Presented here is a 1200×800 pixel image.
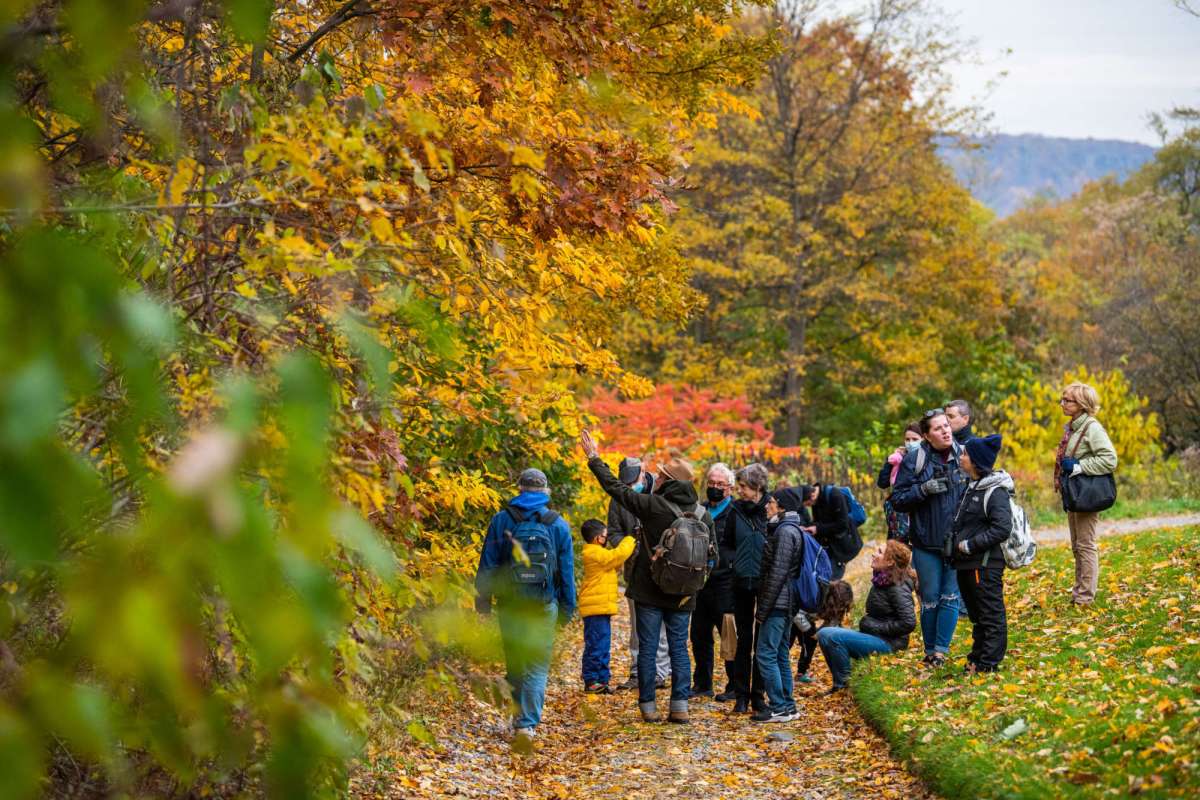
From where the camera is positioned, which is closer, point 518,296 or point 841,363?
point 518,296

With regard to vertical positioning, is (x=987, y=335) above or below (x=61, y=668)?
above

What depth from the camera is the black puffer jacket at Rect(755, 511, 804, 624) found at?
8.53 meters

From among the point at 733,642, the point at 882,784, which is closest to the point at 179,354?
the point at 882,784

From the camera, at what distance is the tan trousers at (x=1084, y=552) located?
31.3 feet

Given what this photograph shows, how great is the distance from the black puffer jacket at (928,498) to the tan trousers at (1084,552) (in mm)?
1383

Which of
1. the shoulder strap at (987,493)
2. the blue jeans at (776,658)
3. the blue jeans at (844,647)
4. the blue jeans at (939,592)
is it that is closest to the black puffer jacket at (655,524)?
the blue jeans at (776,658)

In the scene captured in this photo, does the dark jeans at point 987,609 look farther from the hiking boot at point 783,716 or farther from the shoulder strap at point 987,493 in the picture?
the hiking boot at point 783,716

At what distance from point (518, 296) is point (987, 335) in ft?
75.1

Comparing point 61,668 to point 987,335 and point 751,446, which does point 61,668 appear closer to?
point 751,446

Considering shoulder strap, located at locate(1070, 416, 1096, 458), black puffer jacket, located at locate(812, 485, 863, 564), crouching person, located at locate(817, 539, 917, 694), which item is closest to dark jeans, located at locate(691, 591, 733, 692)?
crouching person, located at locate(817, 539, 917, 694)

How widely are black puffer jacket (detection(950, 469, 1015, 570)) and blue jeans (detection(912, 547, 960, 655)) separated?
65 cm

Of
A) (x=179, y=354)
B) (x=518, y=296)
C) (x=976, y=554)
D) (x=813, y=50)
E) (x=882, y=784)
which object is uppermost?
(x=813, y=50)

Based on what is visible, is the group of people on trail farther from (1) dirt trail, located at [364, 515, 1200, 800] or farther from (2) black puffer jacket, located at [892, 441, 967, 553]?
(1) dirt trail, located at [364, 515, 1200, 800]

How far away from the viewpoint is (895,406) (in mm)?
26188
